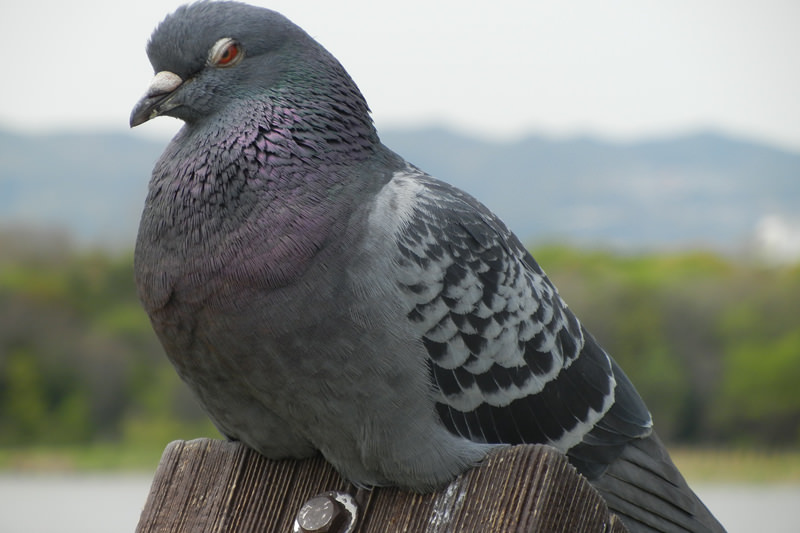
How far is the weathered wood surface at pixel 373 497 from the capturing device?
2.43 metres

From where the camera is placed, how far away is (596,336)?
14156mm

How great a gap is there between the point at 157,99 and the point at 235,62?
13.6 inches

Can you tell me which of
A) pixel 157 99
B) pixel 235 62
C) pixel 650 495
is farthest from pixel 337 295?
pixel 650 495

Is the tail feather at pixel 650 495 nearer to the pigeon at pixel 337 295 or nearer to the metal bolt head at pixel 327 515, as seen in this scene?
the pigeon at pixel 337 295

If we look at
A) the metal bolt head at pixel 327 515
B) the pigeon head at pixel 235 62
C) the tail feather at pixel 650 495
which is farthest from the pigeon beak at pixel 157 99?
the tail feather at pixel 650 495

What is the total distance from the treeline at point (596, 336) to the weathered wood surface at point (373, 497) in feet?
38.2

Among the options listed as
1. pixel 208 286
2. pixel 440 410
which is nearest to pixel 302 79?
pixel 208 286

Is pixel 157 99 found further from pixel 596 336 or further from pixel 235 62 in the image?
pixel 596 336

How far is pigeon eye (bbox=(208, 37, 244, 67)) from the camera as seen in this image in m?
3.22

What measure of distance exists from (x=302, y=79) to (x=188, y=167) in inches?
20.8

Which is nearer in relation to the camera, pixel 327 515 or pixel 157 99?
pixel 327 515

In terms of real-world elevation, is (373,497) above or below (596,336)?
above

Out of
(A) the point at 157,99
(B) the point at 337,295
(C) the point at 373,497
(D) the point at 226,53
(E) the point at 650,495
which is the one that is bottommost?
(E) the point at 650,495

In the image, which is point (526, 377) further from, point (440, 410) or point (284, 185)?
point (284, 185)
